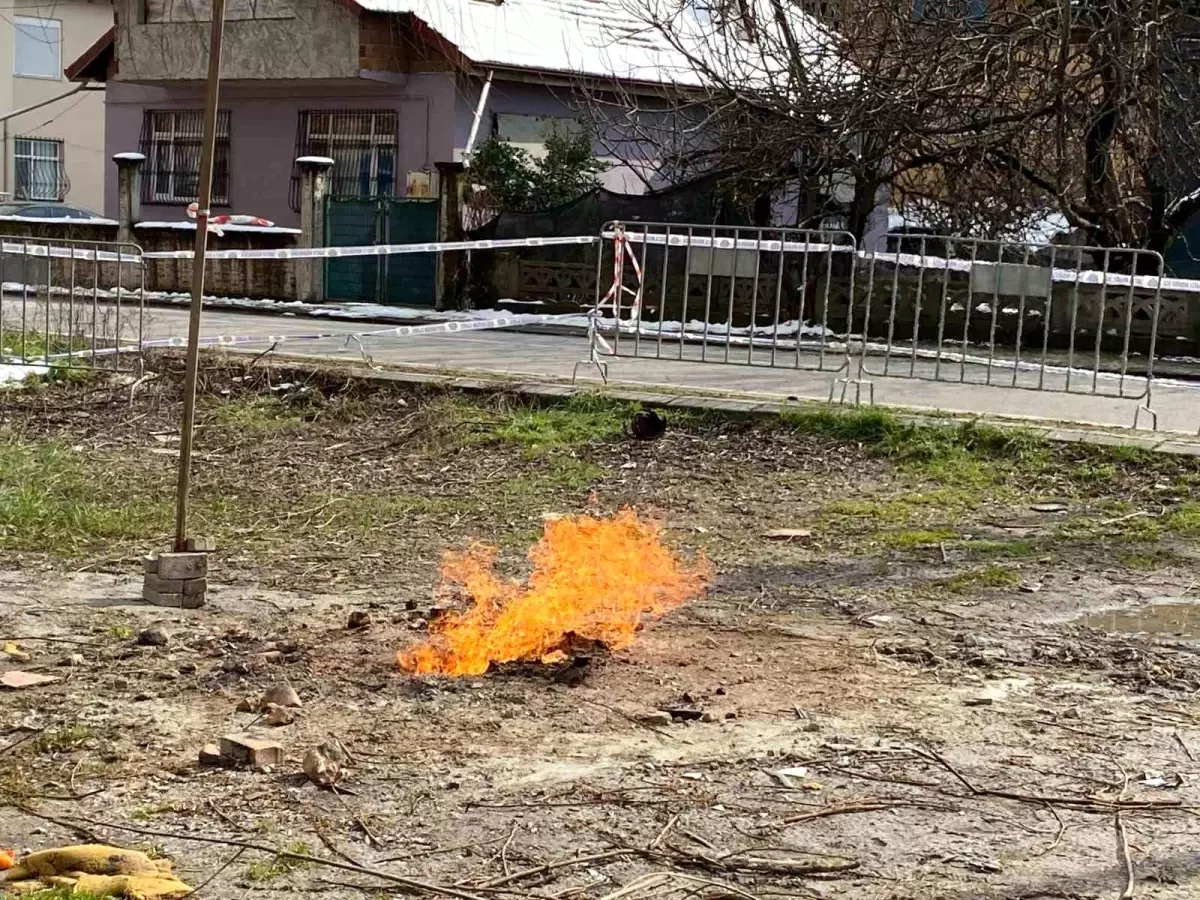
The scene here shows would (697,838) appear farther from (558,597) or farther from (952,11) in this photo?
(952,11)

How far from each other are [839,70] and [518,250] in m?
5.65

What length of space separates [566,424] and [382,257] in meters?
14.2

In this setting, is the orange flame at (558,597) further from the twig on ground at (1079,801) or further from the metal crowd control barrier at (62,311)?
the metal crowd control barrier at (62,311)

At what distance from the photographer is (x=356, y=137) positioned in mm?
28359

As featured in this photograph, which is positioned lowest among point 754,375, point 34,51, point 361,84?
point 754,375

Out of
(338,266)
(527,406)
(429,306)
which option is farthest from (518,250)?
(527,406)

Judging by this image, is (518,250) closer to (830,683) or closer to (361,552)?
(361,552)

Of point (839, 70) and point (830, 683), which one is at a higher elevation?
point (839, 70)

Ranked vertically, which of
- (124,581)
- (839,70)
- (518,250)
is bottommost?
(124,581)

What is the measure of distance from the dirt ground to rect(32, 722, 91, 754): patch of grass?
0.06 ft

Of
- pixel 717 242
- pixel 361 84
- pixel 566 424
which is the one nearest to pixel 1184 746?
pixel 566 424

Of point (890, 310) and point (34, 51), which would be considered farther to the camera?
point (34, 51)

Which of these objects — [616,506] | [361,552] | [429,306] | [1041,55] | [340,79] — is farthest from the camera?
[340,79]

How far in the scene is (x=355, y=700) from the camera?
502cm
